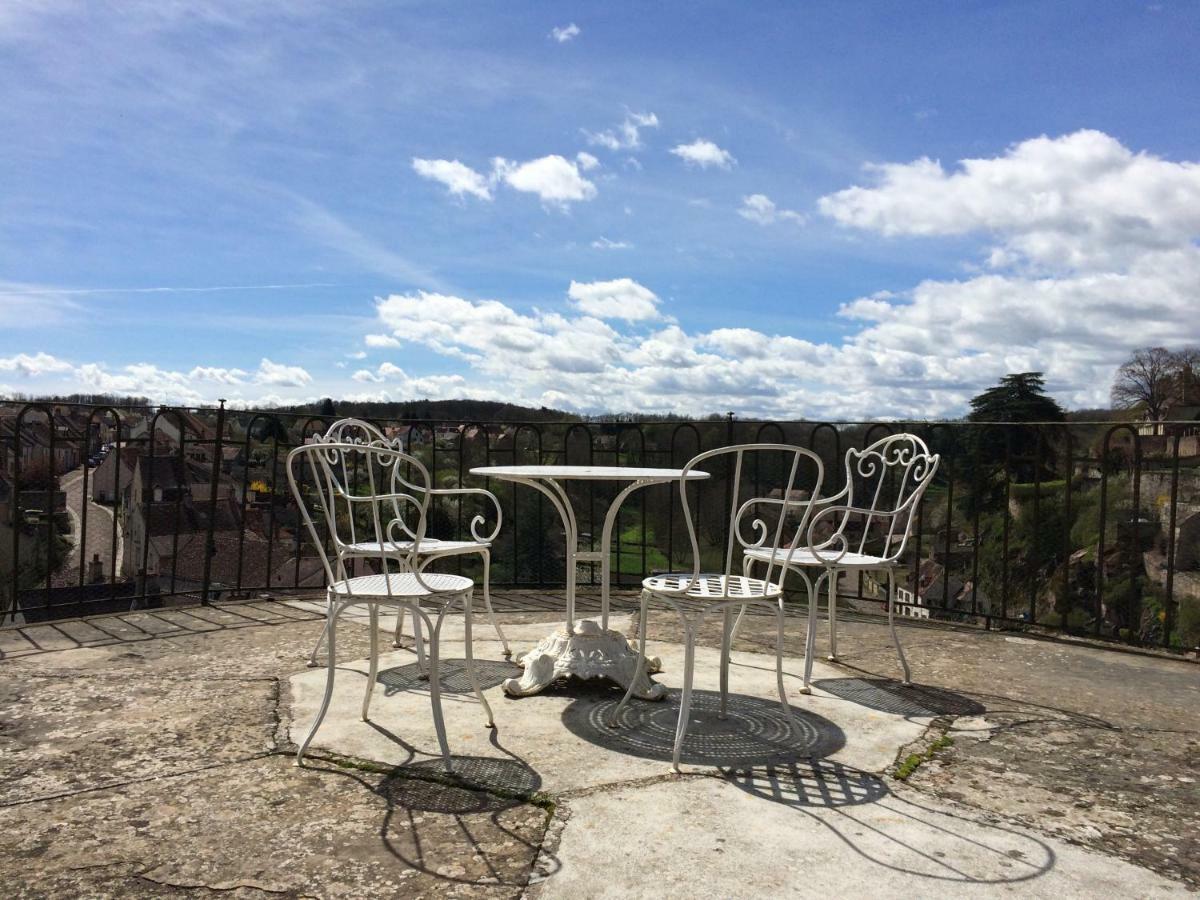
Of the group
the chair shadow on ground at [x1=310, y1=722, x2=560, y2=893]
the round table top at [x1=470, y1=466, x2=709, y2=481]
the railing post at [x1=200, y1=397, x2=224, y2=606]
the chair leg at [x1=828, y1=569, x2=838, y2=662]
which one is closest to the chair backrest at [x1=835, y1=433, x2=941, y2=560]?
the chair leg at [x1=828, y1=569, x2=838, y2=662]

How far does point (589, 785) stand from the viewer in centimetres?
222

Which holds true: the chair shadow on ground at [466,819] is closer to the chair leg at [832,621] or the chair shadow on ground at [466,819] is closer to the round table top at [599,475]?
the round table top at [599,475]

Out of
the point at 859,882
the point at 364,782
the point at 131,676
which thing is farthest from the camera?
the point at 131,676

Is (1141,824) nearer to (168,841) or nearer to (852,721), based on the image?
Answer: (852,721)

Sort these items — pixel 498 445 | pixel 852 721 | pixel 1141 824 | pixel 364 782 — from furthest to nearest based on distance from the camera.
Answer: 1. pixel 498 445
2. pixel 852 721
3. pixel 364 782
4. pixel 1141 824

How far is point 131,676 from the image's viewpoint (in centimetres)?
331

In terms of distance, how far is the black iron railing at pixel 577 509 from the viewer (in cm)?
425

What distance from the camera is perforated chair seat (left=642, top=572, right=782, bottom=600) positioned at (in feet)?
8.27

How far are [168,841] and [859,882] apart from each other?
1.59 meters

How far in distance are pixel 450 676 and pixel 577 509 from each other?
1.38 meters

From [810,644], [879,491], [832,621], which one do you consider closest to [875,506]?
[879,491]

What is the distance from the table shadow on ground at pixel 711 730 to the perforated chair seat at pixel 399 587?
0.64 meters

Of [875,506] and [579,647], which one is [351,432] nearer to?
[579,647]

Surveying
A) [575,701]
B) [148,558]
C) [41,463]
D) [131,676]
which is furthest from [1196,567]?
[41,463]
